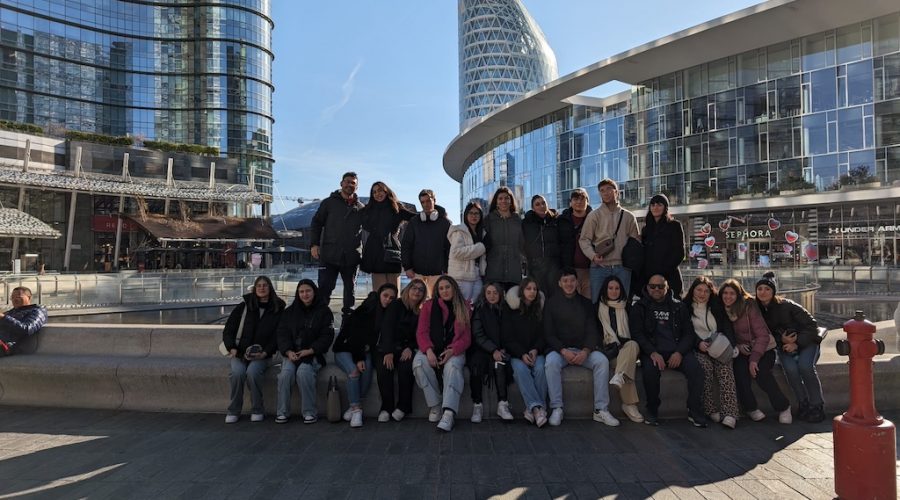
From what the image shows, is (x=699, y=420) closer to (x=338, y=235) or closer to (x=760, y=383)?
(x=760, y=383)

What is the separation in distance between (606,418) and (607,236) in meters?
2.17

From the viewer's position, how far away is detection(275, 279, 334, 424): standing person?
538cm

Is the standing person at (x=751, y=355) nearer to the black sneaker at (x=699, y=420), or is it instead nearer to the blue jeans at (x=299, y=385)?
the black sneaker at (x=699, y=420)

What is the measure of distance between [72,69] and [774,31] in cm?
7669

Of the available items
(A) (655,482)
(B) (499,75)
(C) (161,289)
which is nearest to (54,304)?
(C) (161,289)

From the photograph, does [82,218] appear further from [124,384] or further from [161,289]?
[124,384]

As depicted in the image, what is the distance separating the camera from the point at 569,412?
544 centimetres

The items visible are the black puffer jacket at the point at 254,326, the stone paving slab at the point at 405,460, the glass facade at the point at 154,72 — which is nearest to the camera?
the stone paving slab at the point at 405,460

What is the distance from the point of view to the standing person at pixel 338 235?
22.2 feet

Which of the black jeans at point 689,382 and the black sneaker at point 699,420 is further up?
the black jeans at point 689,382

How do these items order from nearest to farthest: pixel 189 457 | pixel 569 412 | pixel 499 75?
pixel 189 457 → pixel 569 412 → pixel 499 75

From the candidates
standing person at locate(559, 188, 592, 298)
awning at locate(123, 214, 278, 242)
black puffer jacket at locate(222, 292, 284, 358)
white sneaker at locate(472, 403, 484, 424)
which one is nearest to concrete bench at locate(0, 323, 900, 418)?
white sneaker at locate(472, 403, 484, 424)

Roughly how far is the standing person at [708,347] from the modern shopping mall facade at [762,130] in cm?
3296

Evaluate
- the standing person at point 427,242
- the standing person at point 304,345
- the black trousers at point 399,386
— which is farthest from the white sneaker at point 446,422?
the standing person at point 427,242
